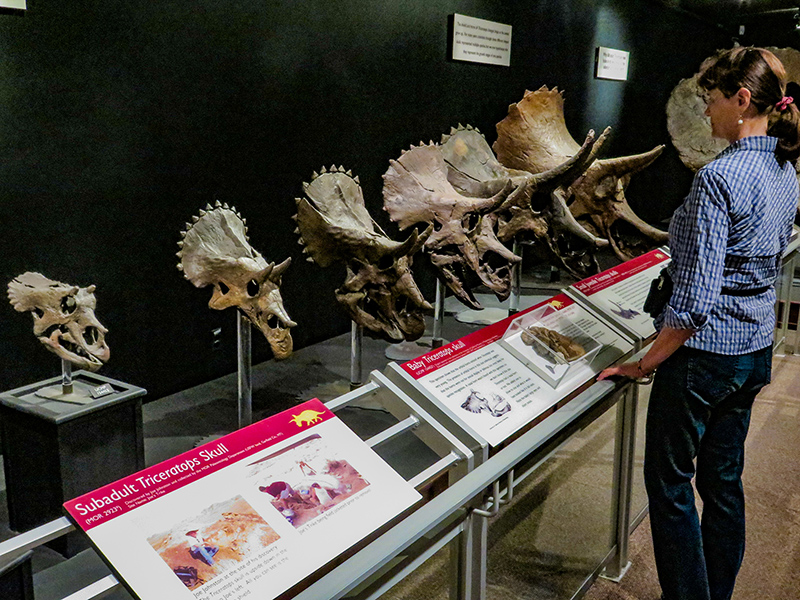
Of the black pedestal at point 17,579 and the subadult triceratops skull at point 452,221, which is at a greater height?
the subadult triceratops skull at point 452,221

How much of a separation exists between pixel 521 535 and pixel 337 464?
1.55m

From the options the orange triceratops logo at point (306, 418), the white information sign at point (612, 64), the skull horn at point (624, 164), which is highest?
the white information sign at point (612, 64)

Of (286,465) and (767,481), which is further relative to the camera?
(767,481)

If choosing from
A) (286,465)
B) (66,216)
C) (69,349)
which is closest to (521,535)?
(286,465)

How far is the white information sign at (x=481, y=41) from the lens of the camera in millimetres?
6559

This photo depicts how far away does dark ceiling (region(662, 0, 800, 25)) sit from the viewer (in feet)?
34.3

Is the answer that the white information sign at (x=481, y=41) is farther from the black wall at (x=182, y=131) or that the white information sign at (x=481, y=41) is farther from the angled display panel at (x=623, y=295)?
the angled display panel at (x=623, y=295)

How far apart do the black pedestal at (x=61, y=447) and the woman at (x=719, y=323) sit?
6.99ft

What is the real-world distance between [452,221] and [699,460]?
1626 millimetres

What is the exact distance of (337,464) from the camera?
2152mm

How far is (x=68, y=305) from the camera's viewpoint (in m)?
3.48

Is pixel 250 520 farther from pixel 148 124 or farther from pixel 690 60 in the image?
pixel 690 60

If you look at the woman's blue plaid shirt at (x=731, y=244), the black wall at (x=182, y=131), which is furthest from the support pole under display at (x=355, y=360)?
the woman's blue plaid shirt at (x=731, y=244)

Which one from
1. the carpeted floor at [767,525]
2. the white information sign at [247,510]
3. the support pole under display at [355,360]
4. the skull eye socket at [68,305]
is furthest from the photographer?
the support pole under display at [355,360]
